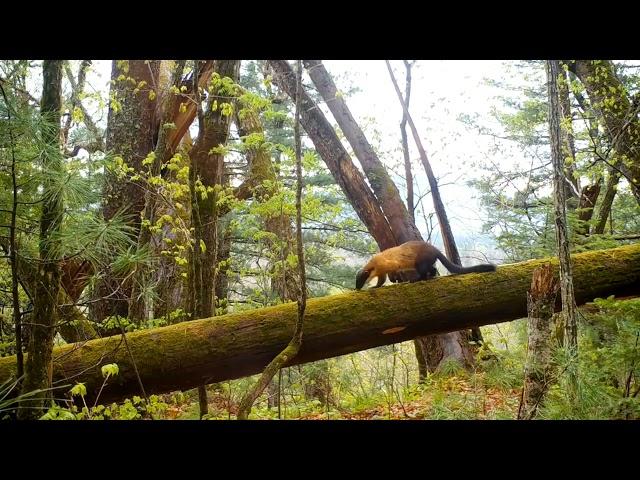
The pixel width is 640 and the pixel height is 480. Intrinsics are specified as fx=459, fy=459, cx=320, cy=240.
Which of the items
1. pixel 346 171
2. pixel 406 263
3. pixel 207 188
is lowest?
pixel 406 263

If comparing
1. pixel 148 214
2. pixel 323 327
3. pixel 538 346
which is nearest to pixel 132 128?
pixel 148 214

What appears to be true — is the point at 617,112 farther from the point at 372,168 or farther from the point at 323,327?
the point at 323,327

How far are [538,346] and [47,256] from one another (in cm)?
277

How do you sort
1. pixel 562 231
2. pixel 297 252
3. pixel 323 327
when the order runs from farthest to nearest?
pixel 297 252, pixel 323 327, pixel 562 231

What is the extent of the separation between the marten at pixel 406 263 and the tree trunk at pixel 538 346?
0.92 m

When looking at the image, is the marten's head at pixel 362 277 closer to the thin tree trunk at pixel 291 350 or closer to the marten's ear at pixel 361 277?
the marten's ear at pixel 361 277

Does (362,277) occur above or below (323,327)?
above

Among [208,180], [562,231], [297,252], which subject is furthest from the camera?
[208,180]

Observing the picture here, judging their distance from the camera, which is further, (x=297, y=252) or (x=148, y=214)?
(x=148, y=214)

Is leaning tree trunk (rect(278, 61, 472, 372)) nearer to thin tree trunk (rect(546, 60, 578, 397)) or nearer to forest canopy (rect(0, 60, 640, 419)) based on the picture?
forest canopy (rect(0, 60, 640, 419))

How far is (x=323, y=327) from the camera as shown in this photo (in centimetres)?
321
